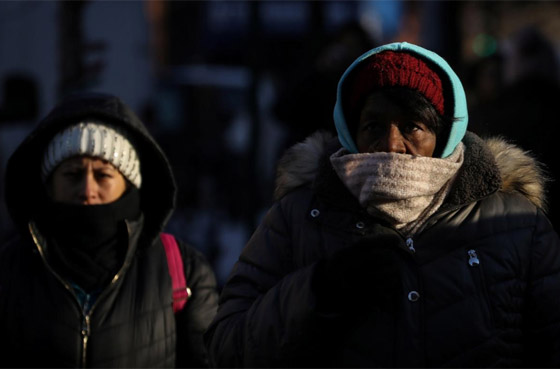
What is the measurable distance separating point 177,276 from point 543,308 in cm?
139

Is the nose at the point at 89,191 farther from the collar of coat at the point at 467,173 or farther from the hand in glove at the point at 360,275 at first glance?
the hand in glove at the point at 360,275

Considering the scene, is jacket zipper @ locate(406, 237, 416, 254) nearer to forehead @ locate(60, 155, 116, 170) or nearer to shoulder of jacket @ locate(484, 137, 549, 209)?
shoulder of jacket @ locate(484, 137, 549, 209)

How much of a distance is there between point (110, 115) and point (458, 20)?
54.7 ft

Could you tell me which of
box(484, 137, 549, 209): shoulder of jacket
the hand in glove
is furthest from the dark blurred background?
the hand in glove

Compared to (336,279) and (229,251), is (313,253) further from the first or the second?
(229,251)

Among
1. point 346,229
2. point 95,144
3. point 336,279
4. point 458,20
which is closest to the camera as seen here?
point 336,279

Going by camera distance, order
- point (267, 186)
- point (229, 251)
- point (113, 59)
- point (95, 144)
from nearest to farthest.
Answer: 1. point (95, 144)
2. point (229, 251)
3. point (267, 186)
4. point (113, 59)

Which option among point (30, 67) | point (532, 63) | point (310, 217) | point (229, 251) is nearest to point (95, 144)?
point (310, 217)

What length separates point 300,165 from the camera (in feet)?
7.77

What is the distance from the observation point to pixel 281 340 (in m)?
2.03

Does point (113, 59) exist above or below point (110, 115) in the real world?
below

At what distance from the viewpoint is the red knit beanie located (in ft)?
7.11

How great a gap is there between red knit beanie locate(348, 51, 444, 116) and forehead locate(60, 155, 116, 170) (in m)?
1.22

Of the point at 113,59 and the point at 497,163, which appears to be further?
the point at 113,59
